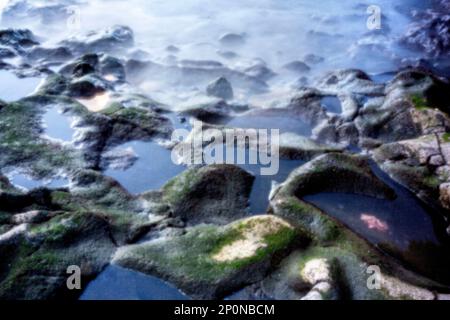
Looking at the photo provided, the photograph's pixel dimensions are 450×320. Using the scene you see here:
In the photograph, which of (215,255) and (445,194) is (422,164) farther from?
(215,255)

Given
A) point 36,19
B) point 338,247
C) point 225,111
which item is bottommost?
point 36,19

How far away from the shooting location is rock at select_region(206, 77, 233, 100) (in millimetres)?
21391

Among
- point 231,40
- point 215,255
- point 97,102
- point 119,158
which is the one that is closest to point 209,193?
point 215,255

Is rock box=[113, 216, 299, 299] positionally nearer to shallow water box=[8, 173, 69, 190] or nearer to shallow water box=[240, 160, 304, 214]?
shallow water box=[240, 160, 304, 214]

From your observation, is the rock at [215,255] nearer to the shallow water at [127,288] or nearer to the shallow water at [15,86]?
the shallow water at [127,288]

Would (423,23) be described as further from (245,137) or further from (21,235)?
(21,235)

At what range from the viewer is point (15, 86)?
2092 cm

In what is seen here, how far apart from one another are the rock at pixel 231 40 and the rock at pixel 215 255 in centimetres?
2517

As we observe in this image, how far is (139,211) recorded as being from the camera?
483 inches

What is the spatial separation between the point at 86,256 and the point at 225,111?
10259 millimetres

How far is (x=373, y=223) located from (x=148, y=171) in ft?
25.7

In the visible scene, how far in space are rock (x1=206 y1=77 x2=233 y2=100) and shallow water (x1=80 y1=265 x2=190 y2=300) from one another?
508 inches

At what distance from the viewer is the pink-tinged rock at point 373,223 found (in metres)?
11.6
